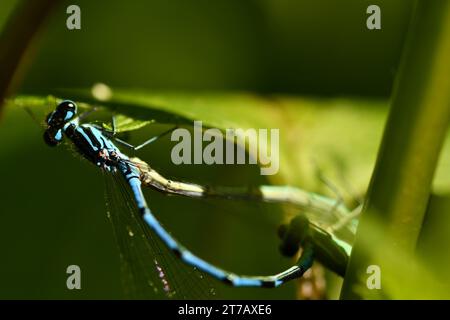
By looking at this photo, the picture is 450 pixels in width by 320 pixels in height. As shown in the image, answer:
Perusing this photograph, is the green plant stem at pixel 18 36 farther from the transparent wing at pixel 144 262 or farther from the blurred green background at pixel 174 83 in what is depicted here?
the blurred green background at pixel 174 83

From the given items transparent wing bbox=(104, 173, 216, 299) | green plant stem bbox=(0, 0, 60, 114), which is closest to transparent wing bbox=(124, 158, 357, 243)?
transparent wing bbox=(104, 173, 216, 299)

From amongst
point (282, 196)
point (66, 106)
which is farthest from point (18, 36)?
point (282, 196)

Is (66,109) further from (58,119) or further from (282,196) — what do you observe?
(282,196)

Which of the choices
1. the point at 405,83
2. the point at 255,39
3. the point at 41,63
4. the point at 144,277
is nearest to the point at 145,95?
the point at 144,277

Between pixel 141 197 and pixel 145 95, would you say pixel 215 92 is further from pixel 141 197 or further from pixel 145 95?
pixel 141 197

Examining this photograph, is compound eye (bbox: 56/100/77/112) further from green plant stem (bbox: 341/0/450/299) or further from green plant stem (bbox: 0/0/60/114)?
green plant stem (bbox: 341/0/450/299)

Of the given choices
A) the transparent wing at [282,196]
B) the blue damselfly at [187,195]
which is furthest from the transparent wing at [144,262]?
the transparent wing at [282,196]
